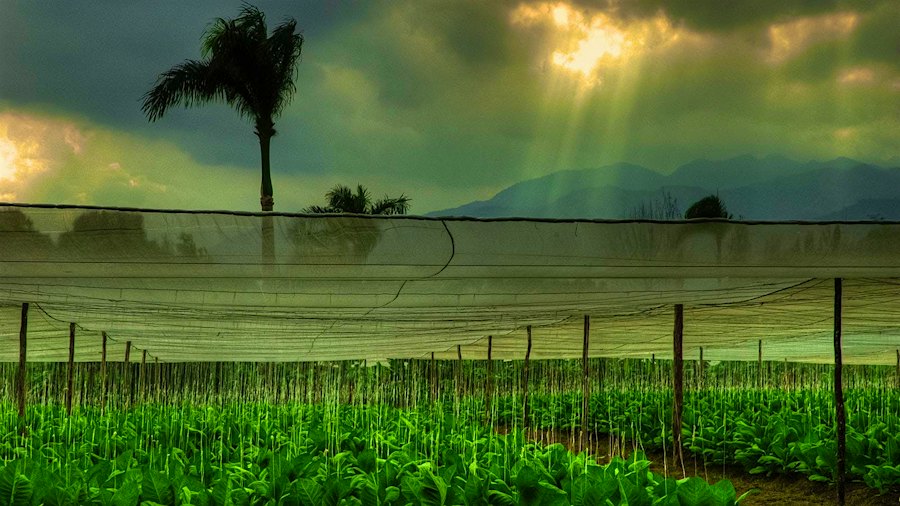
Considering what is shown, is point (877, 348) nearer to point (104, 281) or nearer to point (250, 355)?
point (250, 355)

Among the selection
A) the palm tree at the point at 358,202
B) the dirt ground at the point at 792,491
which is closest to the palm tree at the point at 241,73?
the palm tree at the point at 358,202

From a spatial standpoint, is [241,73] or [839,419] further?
[241,73]

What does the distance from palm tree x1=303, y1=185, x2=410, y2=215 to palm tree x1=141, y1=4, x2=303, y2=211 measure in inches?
246

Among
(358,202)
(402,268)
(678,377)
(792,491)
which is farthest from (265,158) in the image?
(402,268)

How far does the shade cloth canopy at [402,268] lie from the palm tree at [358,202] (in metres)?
15.6

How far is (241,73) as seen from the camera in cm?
1744

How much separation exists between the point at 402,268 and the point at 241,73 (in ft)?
46.8

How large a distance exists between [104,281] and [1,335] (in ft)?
20.3

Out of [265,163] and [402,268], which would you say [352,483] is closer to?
[402,268]

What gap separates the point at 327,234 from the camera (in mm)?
3963

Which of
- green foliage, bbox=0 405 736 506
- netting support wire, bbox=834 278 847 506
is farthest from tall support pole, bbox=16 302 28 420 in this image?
netting support wire, bbox=834 278 847 506

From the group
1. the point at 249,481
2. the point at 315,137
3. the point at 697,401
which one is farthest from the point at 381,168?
the point at 249,481

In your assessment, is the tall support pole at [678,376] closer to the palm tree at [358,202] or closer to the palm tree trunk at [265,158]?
the palm tree trunk at [265,158]

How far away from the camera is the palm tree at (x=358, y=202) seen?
79.0 ft
